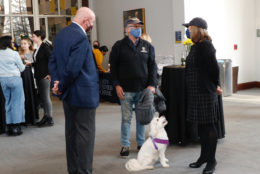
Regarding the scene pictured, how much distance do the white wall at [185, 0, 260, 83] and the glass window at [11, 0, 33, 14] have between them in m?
5.42

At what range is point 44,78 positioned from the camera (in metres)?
5.64

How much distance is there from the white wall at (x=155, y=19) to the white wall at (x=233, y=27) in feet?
1.44

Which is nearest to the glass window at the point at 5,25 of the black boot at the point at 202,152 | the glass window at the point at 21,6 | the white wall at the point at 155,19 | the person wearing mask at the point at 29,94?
the glass window at the point at 21,6

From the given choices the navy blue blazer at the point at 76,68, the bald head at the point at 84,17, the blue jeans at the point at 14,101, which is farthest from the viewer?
the blue jeans at the point at 14,101

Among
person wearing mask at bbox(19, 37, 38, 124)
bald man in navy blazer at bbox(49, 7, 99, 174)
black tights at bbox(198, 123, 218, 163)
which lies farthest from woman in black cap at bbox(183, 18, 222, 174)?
person wearing mask at bbox(19, 37, 38, 124)

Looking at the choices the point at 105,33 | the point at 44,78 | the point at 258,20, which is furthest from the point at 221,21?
the point at 44,78

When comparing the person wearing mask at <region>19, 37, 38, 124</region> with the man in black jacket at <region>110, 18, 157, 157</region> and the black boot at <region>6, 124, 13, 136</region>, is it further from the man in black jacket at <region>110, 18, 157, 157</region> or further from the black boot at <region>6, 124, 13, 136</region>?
the man in black jacket at <region>110, 18, 157, 157</region>

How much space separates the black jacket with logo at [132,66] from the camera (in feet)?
12.6

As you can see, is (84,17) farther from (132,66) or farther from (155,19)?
(155,19)

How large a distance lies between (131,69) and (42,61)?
2203 millimetres

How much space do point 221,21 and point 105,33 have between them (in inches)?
149

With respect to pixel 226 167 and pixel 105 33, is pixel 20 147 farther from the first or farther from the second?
pixel 105 33

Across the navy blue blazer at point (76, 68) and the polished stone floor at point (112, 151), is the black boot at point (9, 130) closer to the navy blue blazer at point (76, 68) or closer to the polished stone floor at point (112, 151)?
the polished stone floor at point (112, 151)

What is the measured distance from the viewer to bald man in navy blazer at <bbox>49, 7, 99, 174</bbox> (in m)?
2.78
